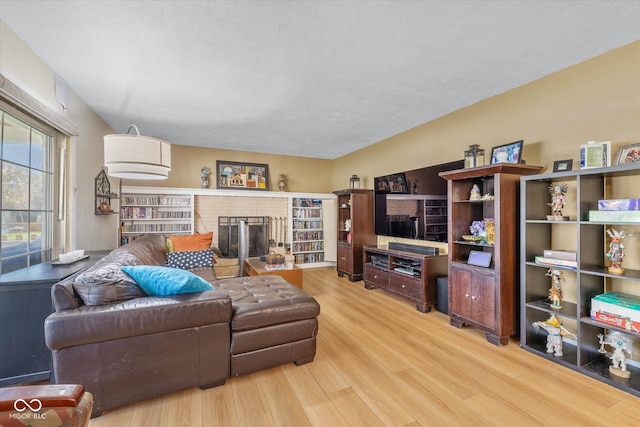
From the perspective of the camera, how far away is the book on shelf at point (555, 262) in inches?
87.6

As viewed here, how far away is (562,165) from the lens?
2.38m

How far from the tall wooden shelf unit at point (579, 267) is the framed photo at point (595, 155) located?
0.08 m

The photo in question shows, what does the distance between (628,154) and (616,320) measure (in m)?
1.20

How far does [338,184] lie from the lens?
6500mm

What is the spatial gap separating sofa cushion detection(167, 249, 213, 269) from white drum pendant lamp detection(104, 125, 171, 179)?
1.85 metres

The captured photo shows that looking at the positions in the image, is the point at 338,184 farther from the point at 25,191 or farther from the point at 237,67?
the point at 25,191

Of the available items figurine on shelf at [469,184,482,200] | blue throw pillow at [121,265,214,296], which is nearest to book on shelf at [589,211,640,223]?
figurine on shelf at [469,184,482,200]

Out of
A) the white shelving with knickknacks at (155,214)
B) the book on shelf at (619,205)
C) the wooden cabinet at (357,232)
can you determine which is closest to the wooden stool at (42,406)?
the book on shelf at (619,205)

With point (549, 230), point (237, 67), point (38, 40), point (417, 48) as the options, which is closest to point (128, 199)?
point (38, 40)

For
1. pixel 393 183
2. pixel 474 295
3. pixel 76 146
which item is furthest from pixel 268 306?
pixel 393 183

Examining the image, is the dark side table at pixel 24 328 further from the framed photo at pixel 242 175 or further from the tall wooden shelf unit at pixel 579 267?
the framed photo at pixel 242 175

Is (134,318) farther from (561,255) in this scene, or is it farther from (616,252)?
(616,252)

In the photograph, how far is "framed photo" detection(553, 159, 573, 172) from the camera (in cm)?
234

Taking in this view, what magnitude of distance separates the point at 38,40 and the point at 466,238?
4100mm
